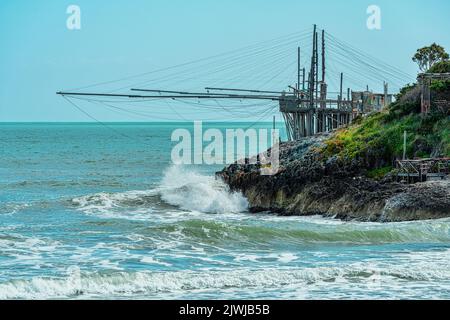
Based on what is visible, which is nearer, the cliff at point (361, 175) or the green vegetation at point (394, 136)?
the cliff at point (361, 175)

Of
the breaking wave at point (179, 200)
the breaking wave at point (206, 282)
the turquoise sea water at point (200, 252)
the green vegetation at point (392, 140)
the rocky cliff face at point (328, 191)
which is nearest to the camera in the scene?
the breaking wave at point (206, 282)

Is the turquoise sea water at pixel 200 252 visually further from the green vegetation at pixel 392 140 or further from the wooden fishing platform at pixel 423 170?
the green vegetation at pixel 392 140

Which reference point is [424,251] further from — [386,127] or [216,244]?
[386,127]

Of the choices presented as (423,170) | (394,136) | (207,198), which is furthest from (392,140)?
(207,198)

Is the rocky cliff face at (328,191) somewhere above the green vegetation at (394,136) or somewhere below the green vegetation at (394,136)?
below

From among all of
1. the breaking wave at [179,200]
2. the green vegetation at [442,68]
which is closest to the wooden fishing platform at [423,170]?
the breaking wave at [179,200]

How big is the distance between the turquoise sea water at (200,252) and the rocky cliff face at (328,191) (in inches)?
35.9

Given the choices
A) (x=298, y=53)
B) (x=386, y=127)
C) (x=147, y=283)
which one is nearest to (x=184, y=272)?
(x=147, y=283)

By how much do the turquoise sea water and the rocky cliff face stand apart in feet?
3.00

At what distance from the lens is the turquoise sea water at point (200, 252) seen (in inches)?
1017

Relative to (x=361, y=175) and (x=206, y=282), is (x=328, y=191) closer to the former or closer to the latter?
(x=361, y=175)

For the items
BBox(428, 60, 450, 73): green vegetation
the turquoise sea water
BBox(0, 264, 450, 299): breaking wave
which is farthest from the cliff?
BBox(0, 264, 450, 299): breaking wave

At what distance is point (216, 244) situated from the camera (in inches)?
1307

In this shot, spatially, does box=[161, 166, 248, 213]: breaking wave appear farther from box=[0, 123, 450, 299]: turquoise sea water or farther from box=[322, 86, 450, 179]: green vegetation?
box=[322, 86, 450, 179]: green vegetation
